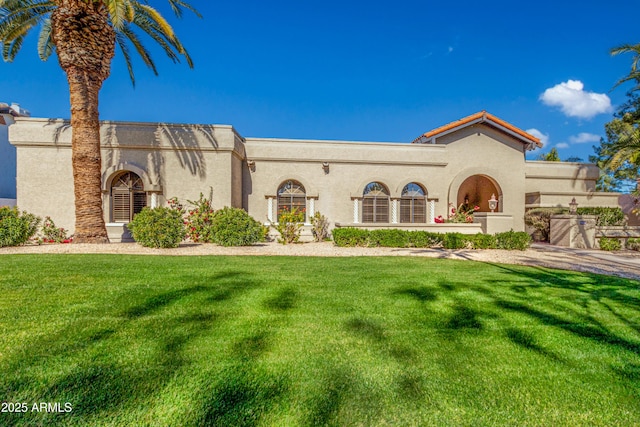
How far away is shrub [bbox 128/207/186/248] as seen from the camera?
1046 centimetres

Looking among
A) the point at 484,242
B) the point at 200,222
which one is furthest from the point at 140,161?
the point at 484,242

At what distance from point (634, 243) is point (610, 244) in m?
0.96

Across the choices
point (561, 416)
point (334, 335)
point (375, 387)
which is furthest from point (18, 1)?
point (561, 416)

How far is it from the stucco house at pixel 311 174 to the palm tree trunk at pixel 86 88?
8.52 feet

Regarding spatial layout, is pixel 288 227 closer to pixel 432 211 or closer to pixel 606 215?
pixel 432 211

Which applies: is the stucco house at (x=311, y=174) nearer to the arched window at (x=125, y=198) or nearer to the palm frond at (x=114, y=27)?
the arched window at (x=125, y=198)

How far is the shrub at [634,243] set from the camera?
1318 centimetres

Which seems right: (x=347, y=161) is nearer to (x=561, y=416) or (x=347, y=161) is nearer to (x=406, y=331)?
(x=406, y=331)

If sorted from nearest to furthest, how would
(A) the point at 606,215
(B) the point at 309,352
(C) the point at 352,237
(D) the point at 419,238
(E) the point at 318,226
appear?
1. (B) the point at 309,352
2. (D) the point at 419,238
3. (C) the point at 352,237
4. (E) the point at 318,226
5. (A) the point at 606,215

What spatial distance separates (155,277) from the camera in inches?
235

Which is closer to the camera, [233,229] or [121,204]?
[233,229]

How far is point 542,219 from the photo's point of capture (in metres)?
17.0

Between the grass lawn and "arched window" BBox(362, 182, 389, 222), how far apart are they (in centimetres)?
1088

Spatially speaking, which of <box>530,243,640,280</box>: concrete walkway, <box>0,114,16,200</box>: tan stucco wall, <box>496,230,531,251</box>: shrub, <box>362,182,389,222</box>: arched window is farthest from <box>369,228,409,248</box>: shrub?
<box>0,114,16,200</box>: tan stucco wall
